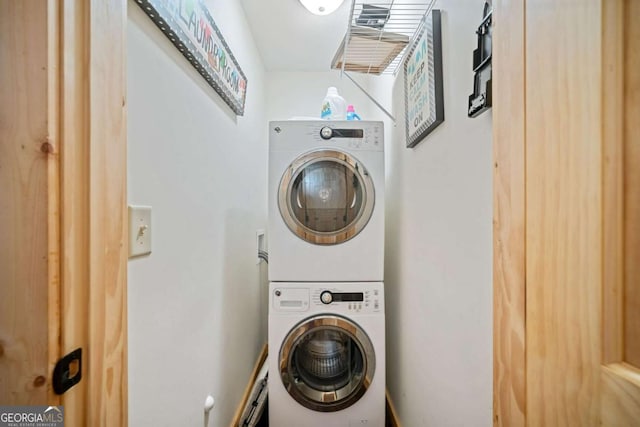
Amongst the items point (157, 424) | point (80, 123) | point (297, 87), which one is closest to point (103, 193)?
point (80, 123)

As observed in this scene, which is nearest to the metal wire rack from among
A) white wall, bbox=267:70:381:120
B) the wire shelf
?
the wire shelf

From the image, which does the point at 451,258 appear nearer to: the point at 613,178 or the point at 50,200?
the point at 613,178

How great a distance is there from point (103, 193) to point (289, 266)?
1.09m

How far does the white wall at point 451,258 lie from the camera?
2.29 ft

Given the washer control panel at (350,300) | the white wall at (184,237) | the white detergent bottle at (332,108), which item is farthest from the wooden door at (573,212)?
the white detergent bottle at (332,108)

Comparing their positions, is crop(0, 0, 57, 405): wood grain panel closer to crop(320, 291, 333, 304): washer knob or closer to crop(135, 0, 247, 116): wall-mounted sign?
crop(135, 0, 247, 116): wall-mounted sign

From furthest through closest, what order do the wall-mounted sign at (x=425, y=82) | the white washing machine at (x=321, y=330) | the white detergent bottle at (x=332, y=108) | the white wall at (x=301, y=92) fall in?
the white wall at (x=301, y=92) → the white detergent bottle at (x=332, y=108) → the white washing machine at (x=321, y=330) → the wall-mounted sign at (x=425, y=82)

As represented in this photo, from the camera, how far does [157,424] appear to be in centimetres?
73

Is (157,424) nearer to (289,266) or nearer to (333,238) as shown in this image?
(289,266)

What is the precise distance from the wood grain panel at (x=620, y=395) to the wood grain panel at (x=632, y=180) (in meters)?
0.02

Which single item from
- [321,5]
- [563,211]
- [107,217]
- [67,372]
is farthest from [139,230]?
[321,5]

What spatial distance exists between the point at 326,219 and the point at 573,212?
1.17m

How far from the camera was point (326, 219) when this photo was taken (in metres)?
1.52

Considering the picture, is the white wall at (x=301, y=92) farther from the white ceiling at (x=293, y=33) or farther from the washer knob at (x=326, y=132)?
the washer knob at (x=326, y=132)
